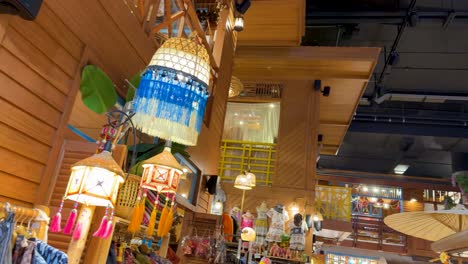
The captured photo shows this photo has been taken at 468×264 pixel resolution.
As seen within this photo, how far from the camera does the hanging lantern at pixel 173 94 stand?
2.34 m

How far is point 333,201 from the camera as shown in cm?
1160

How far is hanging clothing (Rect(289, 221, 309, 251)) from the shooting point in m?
8.09

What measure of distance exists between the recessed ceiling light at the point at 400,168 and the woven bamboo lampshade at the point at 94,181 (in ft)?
56.3

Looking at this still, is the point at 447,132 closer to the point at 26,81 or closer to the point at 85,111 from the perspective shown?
the point at 85,111

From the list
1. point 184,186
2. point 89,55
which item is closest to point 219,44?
point 184,186

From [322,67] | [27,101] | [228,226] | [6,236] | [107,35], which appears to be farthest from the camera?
[322,67]

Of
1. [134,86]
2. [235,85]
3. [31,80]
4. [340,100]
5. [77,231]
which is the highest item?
[340,100]

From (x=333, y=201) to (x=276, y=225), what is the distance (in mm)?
4019

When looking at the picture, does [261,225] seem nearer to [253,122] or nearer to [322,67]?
[253,122]

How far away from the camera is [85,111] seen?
3994 millimetres

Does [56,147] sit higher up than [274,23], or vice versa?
[274,23]

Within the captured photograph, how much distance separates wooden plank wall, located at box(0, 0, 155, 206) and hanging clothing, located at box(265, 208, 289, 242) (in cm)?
616

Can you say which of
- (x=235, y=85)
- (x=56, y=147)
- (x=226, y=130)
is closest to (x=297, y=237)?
(x=235, y=85)

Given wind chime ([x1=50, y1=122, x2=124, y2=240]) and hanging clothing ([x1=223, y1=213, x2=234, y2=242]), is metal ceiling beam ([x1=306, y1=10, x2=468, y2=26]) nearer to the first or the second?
hanging clothing ([x1=223, y1=213, x2=234, y2=242])
